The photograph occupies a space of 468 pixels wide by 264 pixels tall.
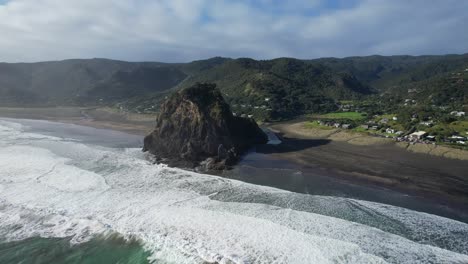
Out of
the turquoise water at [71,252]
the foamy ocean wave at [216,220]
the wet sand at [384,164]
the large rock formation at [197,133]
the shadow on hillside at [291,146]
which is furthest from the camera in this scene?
the shadow on hillside at [291,146]

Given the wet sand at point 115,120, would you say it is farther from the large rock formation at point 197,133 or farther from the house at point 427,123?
the house at point 427,123

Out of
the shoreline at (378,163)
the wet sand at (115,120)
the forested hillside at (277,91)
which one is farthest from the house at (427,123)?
the wet sand at (115,120)

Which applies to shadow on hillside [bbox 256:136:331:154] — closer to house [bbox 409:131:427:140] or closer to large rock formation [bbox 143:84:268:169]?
large rock formation [bbox 143:84:268:169]

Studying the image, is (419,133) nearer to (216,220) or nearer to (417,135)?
(417,135)

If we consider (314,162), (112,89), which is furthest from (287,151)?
(112,89)

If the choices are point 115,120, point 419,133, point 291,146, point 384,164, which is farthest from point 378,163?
point 115,120
